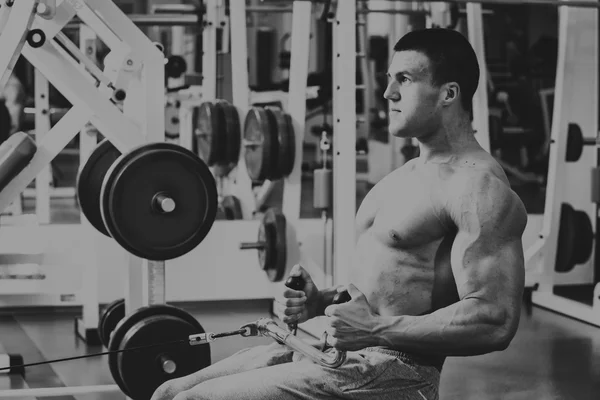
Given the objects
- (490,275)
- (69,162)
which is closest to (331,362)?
(490,275)

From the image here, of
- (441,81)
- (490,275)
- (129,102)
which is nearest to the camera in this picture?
(490,275)

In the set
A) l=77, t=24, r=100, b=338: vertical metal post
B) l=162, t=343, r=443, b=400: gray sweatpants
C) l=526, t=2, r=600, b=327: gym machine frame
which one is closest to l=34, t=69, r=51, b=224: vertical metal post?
l=77, t=24, r=100, b=338: vertical metal post

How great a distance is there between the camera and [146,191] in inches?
106

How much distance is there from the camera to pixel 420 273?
163cm

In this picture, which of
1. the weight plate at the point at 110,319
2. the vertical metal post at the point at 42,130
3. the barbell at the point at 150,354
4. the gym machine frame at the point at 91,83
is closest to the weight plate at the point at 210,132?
the vertical metal post at the point at 42,130

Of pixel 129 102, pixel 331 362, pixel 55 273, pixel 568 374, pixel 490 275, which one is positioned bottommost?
pixel 568 374

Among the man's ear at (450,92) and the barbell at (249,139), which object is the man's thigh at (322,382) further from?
the barbell at (249,139)

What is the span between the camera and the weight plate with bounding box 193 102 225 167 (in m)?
4.49

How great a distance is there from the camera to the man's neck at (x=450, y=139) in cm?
167

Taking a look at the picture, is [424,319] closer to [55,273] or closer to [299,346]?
[299,346]

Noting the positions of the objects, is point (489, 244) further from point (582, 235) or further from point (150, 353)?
point (582, 235)

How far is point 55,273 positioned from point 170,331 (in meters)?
1.08

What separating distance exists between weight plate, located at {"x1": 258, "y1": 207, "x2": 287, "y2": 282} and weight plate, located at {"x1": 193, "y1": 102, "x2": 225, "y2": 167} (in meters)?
0.53

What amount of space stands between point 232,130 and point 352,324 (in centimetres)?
309
